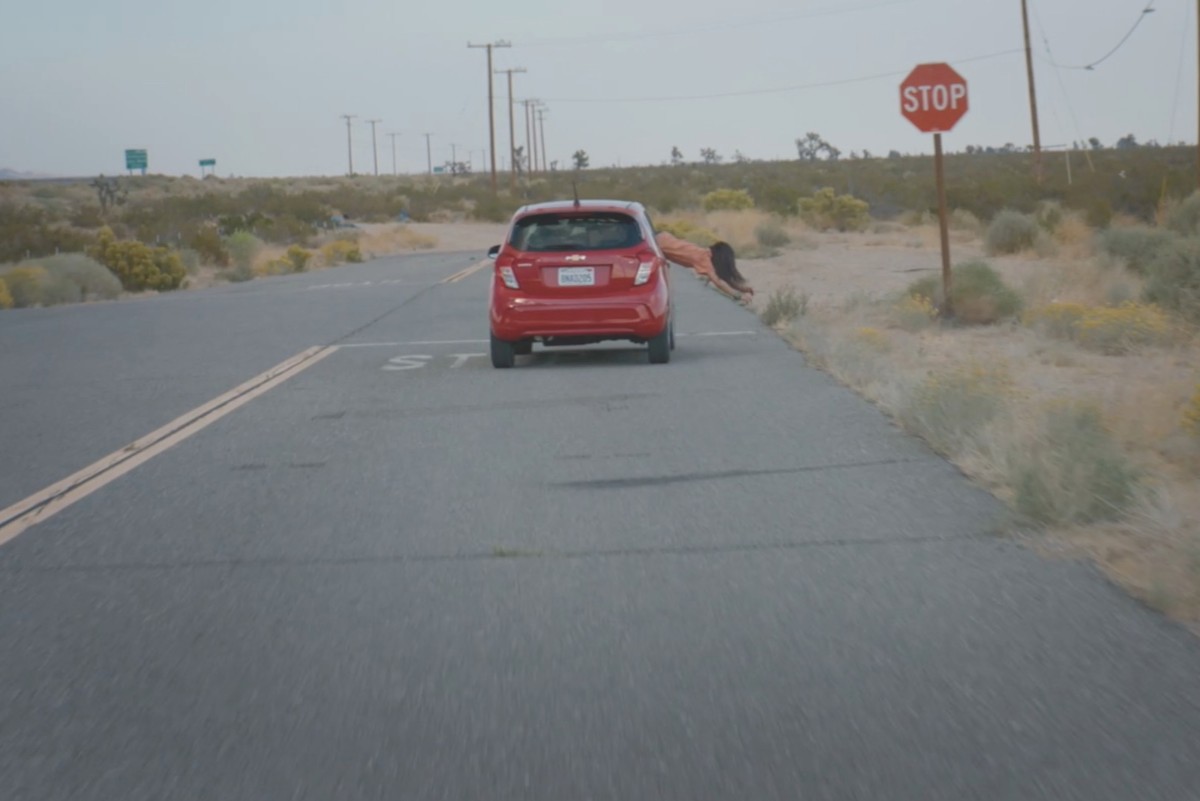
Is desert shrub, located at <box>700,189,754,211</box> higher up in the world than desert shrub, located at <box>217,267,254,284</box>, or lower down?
higher up

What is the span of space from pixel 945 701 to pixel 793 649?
2.81 feet

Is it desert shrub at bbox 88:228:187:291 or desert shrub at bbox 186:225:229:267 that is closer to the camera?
desert shrub at bbox 88:228:187:291

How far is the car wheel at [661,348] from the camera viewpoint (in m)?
17.3

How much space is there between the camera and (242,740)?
224 inches

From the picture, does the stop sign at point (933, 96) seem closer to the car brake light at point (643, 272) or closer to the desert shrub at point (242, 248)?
the car brake light at point (643, 272)

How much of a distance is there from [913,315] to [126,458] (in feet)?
39.0

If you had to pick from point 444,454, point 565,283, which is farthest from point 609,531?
point 565,283

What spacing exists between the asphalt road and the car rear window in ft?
12.0

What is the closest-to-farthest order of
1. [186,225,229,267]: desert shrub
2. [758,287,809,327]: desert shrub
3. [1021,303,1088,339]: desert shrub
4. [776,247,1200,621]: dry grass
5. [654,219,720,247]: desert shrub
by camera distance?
[776,247,1200,621]: dry grass < [1021,303,1088,339]: desert shrub < [758,287,809,327]: desert shrub < [654,219,720,247]: desert shrub < [186,225,229,267]: desert shrub

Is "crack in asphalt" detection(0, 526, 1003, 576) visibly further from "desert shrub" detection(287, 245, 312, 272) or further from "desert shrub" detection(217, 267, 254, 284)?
"desert shrub" detection(287, 245, 312, 272)

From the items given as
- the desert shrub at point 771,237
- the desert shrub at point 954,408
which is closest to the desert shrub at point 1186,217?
the desert shrub at point 771,237

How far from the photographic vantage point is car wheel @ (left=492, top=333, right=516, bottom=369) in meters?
17.4

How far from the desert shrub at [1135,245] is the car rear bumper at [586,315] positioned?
12734 millimetres

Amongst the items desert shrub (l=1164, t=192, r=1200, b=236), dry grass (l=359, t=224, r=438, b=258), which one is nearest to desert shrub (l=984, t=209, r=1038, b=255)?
desert shrub (l=1164, t=192, r=1200, b=236)
